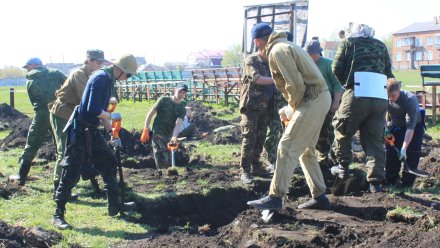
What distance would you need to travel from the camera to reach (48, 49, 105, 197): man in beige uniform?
707cm

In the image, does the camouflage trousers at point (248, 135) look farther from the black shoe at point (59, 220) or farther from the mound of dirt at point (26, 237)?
the mound of dirt at point (26, 237)

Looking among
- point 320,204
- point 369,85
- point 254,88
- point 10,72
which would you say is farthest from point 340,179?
point 10,72

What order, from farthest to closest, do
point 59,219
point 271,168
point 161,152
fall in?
point 161,152 < point 271,168 < point 59,219

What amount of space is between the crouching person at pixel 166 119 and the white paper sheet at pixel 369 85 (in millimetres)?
3471

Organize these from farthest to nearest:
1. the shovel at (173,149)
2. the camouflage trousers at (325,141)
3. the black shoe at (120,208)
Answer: the shovel at (173,149) < the camouflage trousers at (325,141) < the black shoe at (120,208)

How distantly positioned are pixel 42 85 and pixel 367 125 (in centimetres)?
469

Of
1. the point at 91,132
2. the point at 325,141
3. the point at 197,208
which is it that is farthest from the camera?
the point at 325,141

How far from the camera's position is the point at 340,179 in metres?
7.38

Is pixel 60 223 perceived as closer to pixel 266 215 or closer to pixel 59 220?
pixel 59 220

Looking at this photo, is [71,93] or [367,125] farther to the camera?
[71,93]

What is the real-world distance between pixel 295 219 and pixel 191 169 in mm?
3396

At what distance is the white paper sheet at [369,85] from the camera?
690 centimetres

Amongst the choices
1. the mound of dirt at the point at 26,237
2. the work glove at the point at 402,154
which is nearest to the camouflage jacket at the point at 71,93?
the mound of dirt at the point at 26,237

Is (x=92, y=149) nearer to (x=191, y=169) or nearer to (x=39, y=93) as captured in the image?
(x=39, y=93)
